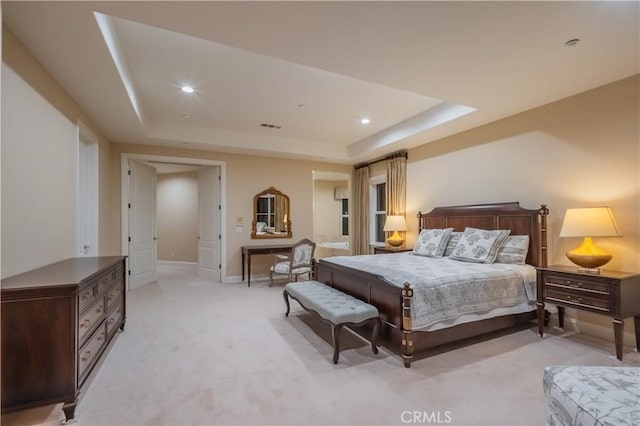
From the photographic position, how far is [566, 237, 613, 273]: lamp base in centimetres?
291

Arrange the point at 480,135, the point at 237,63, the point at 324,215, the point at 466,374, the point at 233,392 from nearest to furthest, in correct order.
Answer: the point at 233,392, the point at 466,374, the point at 237,63, the point at 480,135, the point at 324,215

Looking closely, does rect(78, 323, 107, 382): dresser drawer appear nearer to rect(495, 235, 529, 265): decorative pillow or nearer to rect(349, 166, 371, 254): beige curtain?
rect(495, 235, 529, 265): decorative pillow

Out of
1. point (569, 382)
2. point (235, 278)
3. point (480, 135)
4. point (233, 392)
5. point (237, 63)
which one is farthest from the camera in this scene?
point (235, 278)

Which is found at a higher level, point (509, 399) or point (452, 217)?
point (452, 217)

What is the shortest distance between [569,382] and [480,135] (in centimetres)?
372

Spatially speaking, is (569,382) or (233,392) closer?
(569,382)

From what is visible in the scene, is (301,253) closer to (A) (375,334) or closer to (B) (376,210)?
(B) (376,210)

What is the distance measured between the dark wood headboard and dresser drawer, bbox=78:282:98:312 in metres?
4.42

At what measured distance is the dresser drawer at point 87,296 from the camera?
1997 millimetres

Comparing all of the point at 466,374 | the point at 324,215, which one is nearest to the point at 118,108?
the point at 466,374

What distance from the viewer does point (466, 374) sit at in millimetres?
2402

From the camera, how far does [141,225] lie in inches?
222

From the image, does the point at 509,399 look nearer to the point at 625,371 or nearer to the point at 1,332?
the point at 625,371

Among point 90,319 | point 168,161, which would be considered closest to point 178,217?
point 168,161
